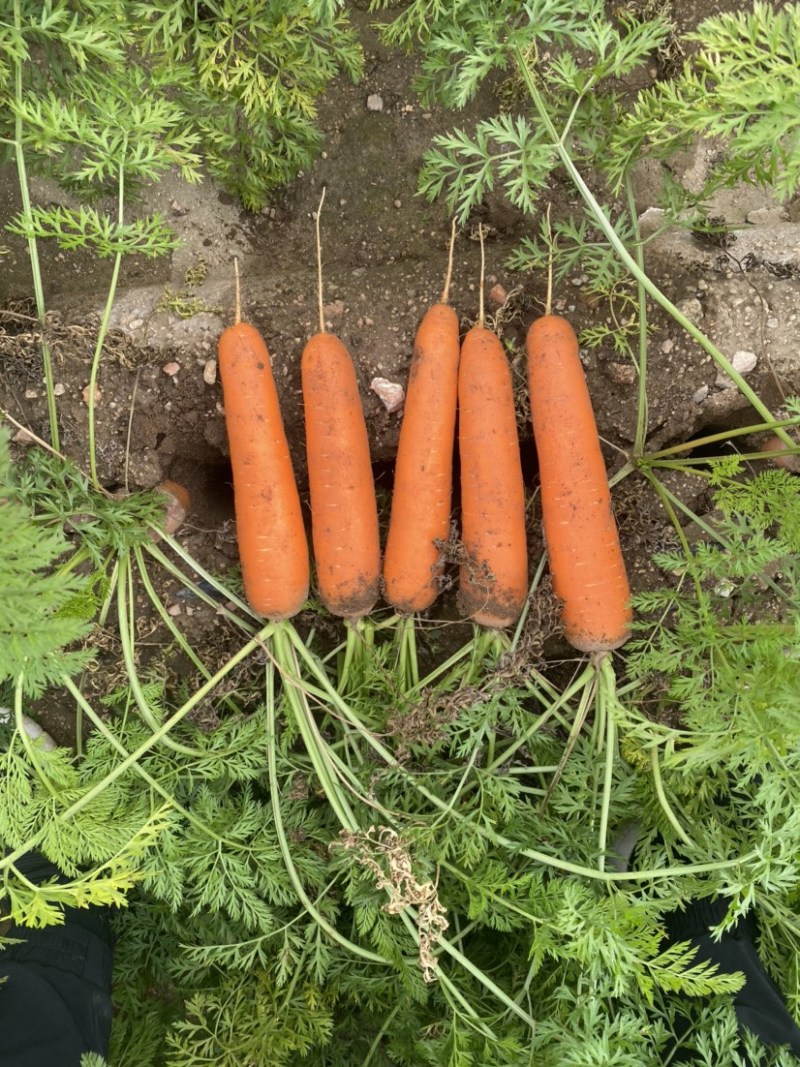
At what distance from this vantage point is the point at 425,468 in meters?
2.02

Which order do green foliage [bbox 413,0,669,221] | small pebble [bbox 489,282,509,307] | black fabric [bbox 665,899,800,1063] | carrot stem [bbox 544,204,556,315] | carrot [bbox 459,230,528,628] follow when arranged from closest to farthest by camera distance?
1. green foliage [bbox 413,0,669,221]
2. black fabric [bbox 665,899,800,1063]
3. carrot stem [bbox 544,204,556,315]
4. carrot [bbox 459,230,528,628]
5. small pebble [bbox 489,282,509,307]

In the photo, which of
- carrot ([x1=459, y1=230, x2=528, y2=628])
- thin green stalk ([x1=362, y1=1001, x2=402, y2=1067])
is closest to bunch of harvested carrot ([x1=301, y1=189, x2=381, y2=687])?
carrot ([x1=459, y1=230, x2=528, y2=628])

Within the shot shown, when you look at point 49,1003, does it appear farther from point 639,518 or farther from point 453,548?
point 639,518

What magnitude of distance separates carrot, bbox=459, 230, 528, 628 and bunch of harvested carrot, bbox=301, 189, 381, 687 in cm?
27

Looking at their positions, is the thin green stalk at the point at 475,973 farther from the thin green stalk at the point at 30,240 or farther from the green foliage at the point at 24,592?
the thin green stalk at the point at 30,240

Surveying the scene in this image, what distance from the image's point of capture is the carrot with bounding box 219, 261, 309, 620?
197 cm

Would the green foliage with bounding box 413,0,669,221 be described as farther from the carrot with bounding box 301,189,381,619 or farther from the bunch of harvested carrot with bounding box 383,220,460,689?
the carrot with bounding box 301,189,381,619

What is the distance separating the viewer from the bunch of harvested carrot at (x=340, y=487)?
6.48ft

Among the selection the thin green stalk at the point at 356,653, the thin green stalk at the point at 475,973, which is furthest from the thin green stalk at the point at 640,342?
the thin green stalk at the point at 475,973

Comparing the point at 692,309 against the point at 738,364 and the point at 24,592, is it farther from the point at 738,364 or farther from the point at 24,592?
the point at 24,592

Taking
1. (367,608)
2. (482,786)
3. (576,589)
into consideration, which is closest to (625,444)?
(576,589)

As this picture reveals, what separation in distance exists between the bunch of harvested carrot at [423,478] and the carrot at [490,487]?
1.9 inches

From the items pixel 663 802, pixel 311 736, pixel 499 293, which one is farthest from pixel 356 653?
pixel 499 293

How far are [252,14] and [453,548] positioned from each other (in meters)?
1.32
